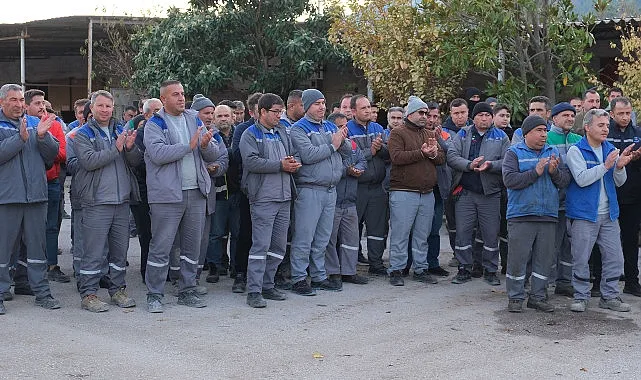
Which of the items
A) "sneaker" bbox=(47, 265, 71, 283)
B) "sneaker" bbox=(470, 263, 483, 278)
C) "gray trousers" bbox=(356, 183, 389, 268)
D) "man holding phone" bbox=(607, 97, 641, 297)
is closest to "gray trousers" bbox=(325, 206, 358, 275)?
"gray trousers" bbox=(356, 183, 389, 268)

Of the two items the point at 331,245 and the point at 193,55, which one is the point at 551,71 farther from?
the point at 193,55

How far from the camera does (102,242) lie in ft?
26.6

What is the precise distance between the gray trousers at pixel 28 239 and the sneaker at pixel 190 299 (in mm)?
1276

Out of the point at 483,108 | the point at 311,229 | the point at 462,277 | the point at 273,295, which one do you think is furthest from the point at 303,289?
the point at 483,108

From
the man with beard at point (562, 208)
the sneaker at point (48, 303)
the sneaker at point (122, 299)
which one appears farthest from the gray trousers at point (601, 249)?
the sneaker at point (48, 303)

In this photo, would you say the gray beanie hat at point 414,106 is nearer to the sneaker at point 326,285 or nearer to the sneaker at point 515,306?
the sneaker at point 326,285

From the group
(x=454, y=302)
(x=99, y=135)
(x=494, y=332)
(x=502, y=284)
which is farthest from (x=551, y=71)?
(x=99, y=135)

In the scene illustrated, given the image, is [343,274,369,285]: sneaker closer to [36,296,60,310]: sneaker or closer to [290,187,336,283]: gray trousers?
[290,187,336,283]: gray trousers

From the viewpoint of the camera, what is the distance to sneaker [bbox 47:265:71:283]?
961 cm

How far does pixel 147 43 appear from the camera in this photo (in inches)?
789

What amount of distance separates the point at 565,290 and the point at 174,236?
163 inches

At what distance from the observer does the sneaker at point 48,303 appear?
813cm

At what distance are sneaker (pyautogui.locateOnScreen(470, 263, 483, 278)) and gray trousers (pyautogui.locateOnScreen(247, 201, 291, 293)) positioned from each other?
2.56 meters

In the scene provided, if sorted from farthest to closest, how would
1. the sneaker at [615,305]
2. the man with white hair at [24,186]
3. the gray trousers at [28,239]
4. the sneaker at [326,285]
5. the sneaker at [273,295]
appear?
the sneaker at [326,285]
the sneaker at [273,295]
the sneaker at [615,305]
the gray trousers at [28,239]
the man with white hair at [24,186]
